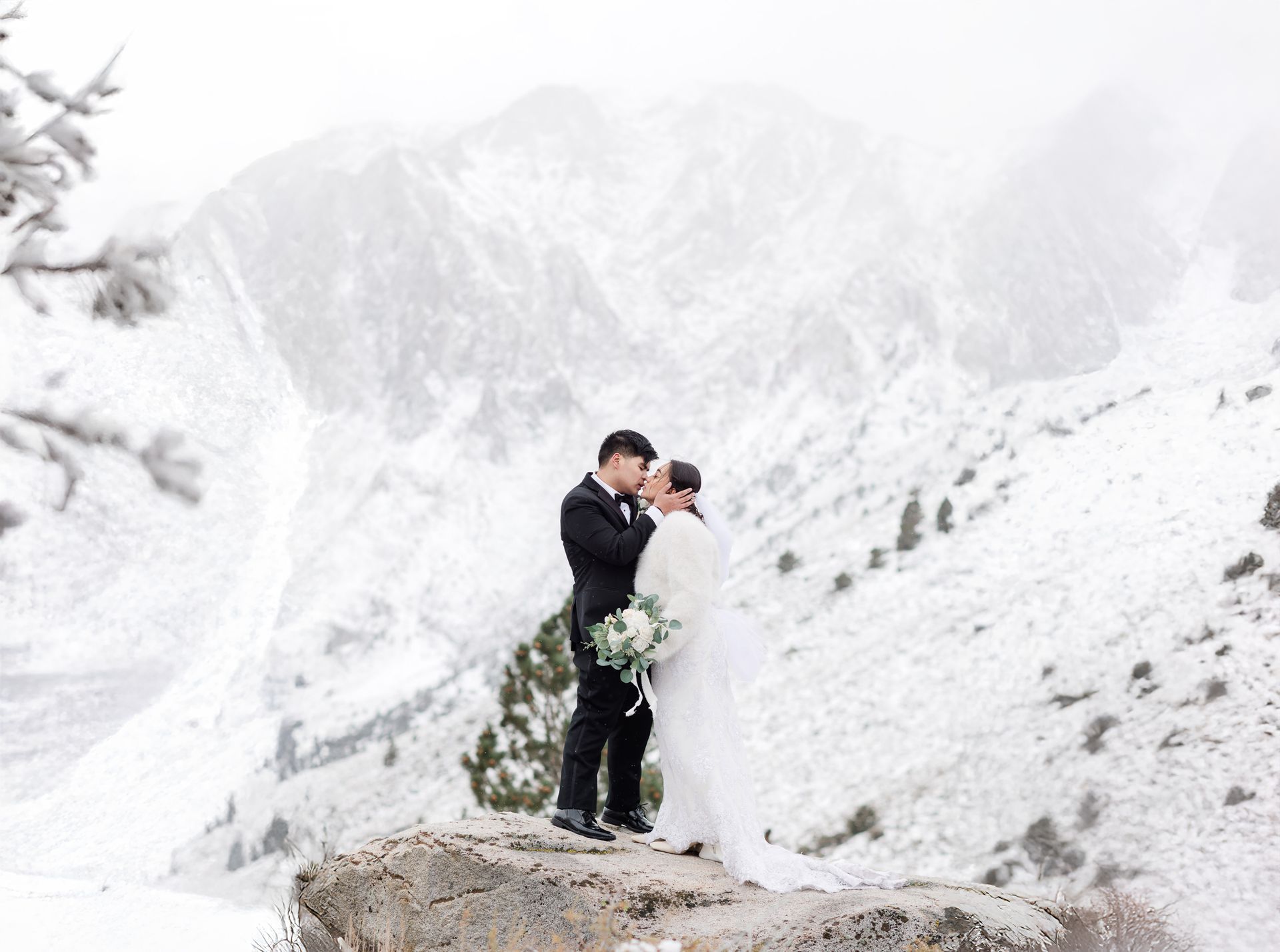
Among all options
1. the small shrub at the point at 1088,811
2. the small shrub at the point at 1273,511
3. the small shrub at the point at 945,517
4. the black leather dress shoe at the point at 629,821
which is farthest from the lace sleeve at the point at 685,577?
the small shrub at the point at 945,517

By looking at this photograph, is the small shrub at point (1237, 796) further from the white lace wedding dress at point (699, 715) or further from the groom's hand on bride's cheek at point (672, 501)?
the groom's hand on bride's cheek at point (672, 501)

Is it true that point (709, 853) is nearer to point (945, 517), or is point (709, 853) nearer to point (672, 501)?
point (672, 501)

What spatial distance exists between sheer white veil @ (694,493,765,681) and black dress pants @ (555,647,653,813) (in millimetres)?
638

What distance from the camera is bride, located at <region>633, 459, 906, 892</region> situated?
Answer: 5.24 meters

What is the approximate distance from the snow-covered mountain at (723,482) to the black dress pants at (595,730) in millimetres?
3052

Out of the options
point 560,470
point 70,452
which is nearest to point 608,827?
point 70,452

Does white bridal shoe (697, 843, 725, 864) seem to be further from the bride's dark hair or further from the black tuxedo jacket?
the bride's dark hair

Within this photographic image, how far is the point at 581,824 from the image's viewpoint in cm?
546

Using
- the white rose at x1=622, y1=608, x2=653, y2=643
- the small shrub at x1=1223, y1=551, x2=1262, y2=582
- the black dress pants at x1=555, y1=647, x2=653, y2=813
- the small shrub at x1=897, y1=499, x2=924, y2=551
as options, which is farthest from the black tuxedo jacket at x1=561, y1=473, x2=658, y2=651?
the small shrub at x1=897, y1=499, x2=924, y2=551

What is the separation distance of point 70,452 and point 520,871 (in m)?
3.18

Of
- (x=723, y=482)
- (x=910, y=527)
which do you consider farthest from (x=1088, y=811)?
(x=723, y=482)

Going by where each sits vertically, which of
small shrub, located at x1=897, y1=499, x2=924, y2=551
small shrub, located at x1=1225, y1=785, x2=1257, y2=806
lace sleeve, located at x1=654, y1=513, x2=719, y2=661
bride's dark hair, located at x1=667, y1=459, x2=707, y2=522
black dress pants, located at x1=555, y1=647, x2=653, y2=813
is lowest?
black dress pants, located at x1=555, y1=647, x2=653, y2=813

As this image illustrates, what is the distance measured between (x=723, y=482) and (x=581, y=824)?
130 feet

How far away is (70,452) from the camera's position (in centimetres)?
302
